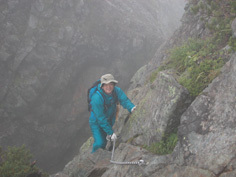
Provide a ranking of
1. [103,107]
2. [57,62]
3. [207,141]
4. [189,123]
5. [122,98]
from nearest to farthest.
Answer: [207,141] → [189,123] → [103,107] → [122,98] → [57,62]

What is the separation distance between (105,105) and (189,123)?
12.0 ft

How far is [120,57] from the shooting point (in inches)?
975

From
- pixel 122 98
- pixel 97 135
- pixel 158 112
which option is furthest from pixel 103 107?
pixel 158 112

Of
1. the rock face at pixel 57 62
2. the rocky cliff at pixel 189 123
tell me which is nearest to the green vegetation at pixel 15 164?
the rocky cliff at pixel 189 123

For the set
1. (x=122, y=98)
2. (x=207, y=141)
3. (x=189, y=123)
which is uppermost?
(x=122, y=98)

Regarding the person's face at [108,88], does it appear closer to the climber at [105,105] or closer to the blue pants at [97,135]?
the climber at [105,105]

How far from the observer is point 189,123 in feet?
15.8

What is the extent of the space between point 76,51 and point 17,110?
9376mm

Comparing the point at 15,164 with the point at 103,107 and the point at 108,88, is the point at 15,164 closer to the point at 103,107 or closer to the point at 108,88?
the point at 103,107

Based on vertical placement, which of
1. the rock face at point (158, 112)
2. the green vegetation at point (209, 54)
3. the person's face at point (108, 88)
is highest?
the person's face at point (108, 88)

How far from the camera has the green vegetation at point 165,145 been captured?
531cm

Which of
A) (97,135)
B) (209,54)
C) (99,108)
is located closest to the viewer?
(209,54)

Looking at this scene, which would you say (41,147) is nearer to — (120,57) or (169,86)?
(120,57)

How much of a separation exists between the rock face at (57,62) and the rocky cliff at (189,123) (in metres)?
14.3
